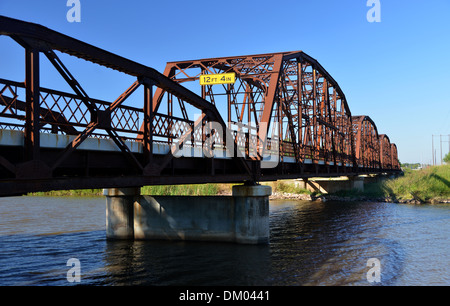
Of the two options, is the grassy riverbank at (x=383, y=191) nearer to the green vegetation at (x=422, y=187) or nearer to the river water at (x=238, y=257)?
the green vegetation at (x=422, y=187)

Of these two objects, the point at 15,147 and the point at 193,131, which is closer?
the point at 15,147

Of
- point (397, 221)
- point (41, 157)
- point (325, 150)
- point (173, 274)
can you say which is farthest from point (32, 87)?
point (325, 150)

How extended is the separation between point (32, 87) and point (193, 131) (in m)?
9.29

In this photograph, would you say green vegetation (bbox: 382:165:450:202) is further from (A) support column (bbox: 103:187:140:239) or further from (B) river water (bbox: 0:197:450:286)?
(A) support column (bbox: 103:187:140:239)

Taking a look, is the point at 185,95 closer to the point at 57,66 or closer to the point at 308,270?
the point at 57,66

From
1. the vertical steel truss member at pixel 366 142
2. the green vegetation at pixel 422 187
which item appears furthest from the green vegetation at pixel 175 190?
the vertical steel truss member at pixel 366 142

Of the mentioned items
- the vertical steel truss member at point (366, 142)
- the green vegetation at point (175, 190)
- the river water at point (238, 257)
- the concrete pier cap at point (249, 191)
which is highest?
the vertical steel truss member at point (366, 142)

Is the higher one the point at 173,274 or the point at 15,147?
the point at 15,147

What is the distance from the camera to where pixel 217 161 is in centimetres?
2402

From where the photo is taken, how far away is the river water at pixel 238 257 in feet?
55.7

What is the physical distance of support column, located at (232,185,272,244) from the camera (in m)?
23.8

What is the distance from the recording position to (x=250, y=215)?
78.8 feet

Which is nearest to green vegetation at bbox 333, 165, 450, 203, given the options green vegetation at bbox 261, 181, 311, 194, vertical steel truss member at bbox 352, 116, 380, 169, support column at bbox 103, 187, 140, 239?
green vegetation at bbox 261, 181, 311, 194
